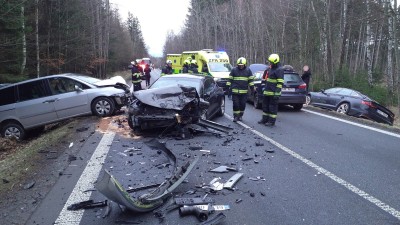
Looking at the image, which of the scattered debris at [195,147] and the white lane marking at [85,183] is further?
the scattered debris at [195,147]

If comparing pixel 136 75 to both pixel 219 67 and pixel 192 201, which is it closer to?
pixel 219 67

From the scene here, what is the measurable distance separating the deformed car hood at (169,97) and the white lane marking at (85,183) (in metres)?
1.31

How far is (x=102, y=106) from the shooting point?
34.3 ft

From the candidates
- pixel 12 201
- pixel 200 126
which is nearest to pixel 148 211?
pixel 12 201

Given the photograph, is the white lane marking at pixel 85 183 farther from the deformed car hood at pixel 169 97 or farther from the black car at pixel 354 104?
the black car at pixel 354 104

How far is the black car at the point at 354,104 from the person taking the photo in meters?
12.8

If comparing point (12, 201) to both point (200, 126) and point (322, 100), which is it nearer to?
point (200, 126)

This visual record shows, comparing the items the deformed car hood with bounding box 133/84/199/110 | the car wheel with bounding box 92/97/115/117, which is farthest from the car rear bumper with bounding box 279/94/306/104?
the car wheel with bounding box 92/97/115/117

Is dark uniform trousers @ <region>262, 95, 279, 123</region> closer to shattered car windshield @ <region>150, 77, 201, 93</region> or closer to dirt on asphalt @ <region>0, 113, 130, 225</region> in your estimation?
shattered car windshield @ <region>150, 77, 201, 93</region>

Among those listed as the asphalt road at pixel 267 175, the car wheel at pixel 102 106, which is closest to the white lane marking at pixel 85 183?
the asphalt road at pixel 267 175

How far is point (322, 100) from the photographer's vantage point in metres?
14.9

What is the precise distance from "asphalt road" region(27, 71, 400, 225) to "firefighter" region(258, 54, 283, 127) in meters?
0.79

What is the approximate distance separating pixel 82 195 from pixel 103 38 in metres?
34.0

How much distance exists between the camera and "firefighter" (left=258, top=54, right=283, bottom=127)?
948 cm
